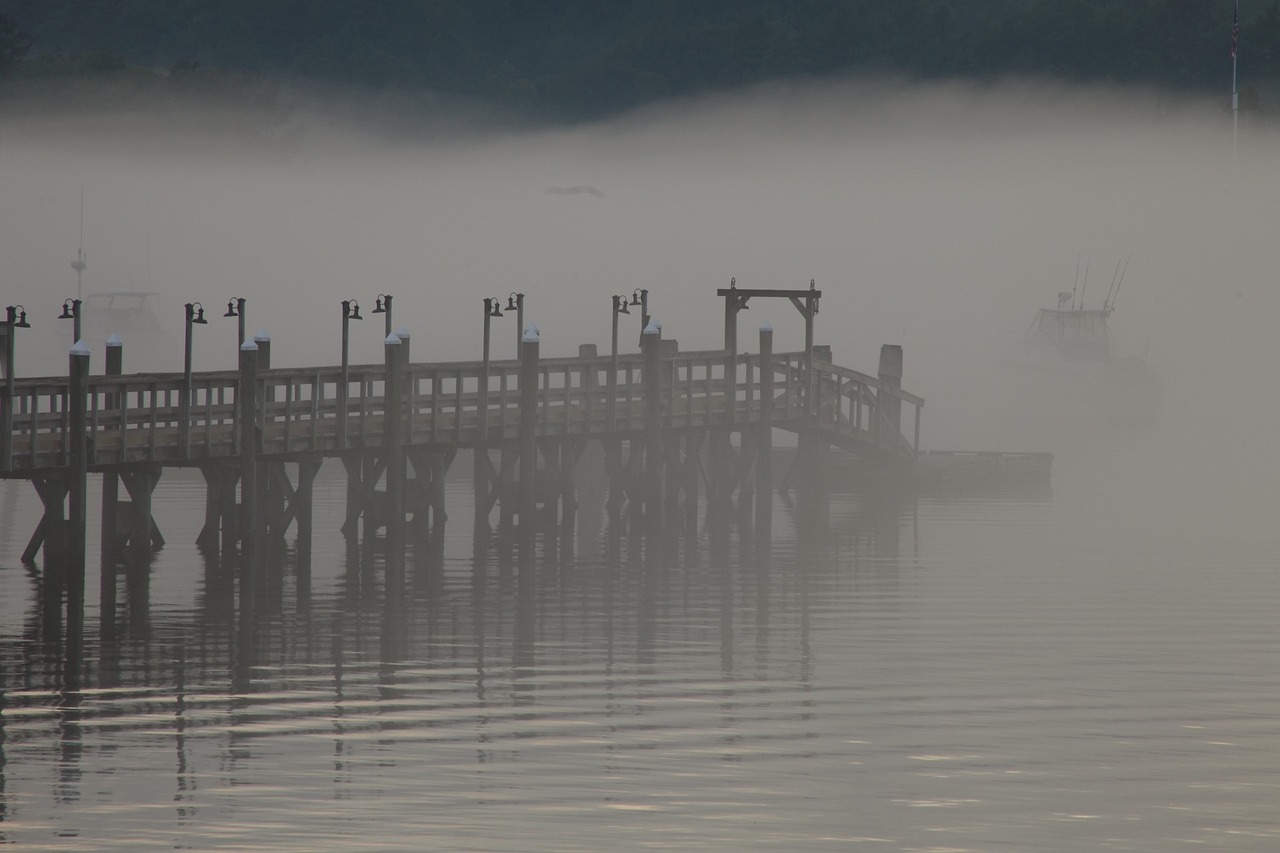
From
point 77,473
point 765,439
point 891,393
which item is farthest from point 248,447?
point 891,393

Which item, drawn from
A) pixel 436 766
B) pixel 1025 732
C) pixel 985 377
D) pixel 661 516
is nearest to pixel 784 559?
pixel 661 516

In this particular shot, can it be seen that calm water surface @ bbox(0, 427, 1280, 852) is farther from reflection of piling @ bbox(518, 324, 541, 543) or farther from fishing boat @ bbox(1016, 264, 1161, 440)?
fishing boat @ bbox(1016, 264, 1161, 440)

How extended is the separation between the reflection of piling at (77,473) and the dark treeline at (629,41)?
267 ft

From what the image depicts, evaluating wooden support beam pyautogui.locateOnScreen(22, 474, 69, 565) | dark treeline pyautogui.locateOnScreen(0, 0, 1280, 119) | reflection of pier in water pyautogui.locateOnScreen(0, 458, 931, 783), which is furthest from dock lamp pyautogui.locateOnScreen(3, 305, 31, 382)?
dark treeline pyautogui.locateOnScreen(0, 0, 1280, 119)

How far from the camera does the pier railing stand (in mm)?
24516

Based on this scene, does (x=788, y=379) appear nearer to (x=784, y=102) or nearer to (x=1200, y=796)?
(x=1200, y=796)

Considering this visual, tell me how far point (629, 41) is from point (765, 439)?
359ft

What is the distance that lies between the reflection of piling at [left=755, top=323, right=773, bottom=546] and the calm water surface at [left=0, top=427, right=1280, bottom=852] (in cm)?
544

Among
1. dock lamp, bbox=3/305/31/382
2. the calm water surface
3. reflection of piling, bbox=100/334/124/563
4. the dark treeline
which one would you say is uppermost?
the dark treeline

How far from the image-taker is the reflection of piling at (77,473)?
77.3 feet

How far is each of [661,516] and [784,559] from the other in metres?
4.84

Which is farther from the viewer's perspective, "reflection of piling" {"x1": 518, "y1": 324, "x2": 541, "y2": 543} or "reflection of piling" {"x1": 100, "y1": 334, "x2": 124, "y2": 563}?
"reflection of piling" {"x1": 518, "y1": 324, "x2": 541, "y2": 543}

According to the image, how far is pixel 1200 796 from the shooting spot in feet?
48.0

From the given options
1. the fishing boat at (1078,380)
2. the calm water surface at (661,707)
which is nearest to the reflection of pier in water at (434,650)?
the calm water surface at (661,707)
